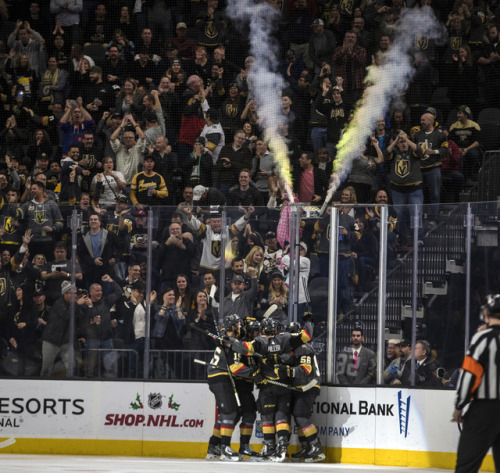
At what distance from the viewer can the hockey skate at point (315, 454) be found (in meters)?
12.2

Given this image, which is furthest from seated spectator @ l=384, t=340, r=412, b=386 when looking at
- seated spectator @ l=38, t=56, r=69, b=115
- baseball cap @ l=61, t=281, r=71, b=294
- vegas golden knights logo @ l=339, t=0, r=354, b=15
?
seated spectator @ l=38, t=56, r=69, b=115

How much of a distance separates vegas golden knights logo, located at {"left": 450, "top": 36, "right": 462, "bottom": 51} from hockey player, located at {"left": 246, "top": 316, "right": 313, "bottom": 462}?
584cm

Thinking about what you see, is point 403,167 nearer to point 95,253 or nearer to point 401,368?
point 401,368

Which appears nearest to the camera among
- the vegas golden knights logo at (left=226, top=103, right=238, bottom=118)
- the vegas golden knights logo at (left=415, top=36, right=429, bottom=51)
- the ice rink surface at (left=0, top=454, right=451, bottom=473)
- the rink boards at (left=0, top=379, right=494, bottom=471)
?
the ice rink surface at (left=0, top=454, right=451, bottom=473)

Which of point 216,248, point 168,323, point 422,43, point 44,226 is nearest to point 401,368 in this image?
point 216,248

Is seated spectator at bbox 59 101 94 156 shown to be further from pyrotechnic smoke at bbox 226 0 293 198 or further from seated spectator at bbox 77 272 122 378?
seated spectator at bbox 77 272 122 378

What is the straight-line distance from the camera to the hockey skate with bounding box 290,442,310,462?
12305 mm

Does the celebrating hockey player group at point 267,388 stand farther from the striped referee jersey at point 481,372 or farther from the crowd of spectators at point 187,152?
the striped referee jersey at point 481,372

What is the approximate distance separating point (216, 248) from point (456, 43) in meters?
5.71

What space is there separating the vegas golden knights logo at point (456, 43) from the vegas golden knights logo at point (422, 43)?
1.14ft

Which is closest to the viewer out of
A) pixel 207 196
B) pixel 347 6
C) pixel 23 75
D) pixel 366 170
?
pixel 366 170

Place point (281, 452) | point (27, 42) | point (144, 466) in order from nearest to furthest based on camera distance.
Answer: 1. point (144, 466)
2. point (281, 452)
3. point (27, 42)

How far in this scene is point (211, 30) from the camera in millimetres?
17938

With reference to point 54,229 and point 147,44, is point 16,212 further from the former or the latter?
point 147,44
